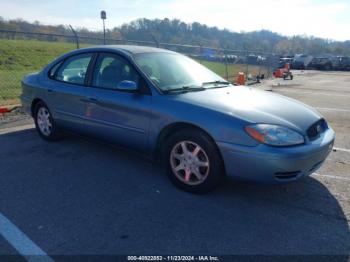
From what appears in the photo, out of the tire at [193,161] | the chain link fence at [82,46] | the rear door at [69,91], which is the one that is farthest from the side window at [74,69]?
the chain link fence at [82,46]

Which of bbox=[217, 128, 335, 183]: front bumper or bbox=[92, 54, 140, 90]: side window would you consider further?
bbox=[92, 54, 140, 90]: side window

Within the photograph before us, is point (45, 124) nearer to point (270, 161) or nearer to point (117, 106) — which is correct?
point (117, 106)

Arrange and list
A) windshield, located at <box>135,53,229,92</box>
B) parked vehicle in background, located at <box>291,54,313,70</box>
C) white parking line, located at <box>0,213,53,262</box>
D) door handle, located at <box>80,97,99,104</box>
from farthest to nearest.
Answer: parked vehicle in background, located at <box>291,54,313,70</box> < door handle, located at <box>80,97,99,104</box> < windshield, located at <box>135,53,229,92</box> < white parking line, located at <box>0,213,53,262</box>

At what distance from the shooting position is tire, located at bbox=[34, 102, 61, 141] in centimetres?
540

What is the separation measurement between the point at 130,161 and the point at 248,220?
2026 millimetres

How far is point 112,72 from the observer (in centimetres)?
447

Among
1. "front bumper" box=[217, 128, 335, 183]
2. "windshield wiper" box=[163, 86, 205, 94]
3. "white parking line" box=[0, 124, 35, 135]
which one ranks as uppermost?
"windshield wiper" box=[163, 86, 205, 94]

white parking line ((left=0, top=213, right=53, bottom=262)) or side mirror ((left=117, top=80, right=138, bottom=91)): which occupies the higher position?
side mirror ((left=117, top=80, right=138, bottom=91))

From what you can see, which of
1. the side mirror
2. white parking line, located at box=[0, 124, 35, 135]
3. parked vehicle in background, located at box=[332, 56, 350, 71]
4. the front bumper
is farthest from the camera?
parked vehicle in background, located at box=[332, 56, 350, 71]

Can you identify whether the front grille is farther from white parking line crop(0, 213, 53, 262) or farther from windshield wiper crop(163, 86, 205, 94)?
white parking line crop(0, 213, 53, 262)

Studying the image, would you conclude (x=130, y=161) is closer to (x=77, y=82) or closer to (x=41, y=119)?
(x=77, y=82)

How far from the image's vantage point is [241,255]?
2699 millimetres

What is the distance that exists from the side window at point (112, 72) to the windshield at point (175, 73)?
0.52 ft

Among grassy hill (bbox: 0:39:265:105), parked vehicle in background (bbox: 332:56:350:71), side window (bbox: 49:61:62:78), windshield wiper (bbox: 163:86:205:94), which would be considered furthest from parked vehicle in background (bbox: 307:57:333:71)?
windshield wiper (bbox: 163:86:205:94)
